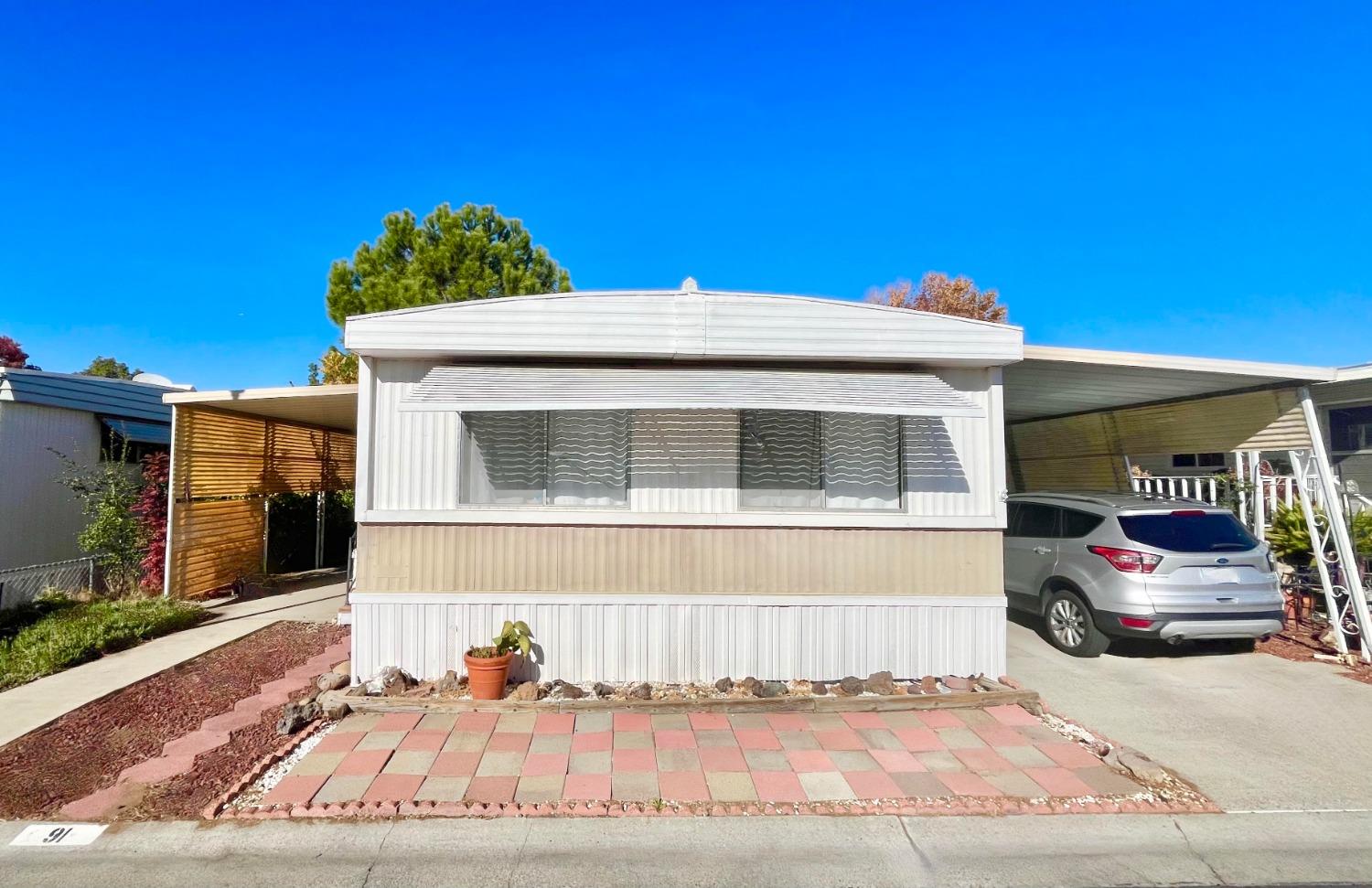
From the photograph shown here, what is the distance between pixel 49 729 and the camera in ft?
15.2

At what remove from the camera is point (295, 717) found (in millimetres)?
4590

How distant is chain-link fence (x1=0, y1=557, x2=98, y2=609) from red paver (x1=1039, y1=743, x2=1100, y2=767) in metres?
10.2

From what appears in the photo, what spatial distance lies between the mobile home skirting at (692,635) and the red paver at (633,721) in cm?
46

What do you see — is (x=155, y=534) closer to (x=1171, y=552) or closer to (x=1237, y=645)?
(x=1171, y=552)

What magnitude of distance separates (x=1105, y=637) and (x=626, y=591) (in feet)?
15.2

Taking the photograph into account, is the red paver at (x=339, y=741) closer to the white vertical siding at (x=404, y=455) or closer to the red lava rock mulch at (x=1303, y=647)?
the white vertical siding at (x=404, y=455)

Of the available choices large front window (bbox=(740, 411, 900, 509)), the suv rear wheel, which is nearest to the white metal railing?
the suv rear wheel

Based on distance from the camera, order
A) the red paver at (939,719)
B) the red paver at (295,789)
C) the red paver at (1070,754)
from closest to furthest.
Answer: the red paver at (295,789) < the red paver at (1070,754) < the red paver at (939,719)

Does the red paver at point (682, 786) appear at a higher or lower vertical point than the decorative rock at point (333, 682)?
lower

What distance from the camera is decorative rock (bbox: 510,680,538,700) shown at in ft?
16.1

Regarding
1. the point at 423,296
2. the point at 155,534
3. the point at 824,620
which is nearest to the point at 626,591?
the point at 824,620

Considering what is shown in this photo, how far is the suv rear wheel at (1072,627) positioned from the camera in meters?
6.29

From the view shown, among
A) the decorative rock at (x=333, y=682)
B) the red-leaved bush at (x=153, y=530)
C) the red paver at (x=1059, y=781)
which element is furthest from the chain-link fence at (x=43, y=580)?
the red paver at (x=1059, y=781)

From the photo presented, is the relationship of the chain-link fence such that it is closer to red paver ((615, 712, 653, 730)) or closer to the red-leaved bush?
the red-leaved bush
